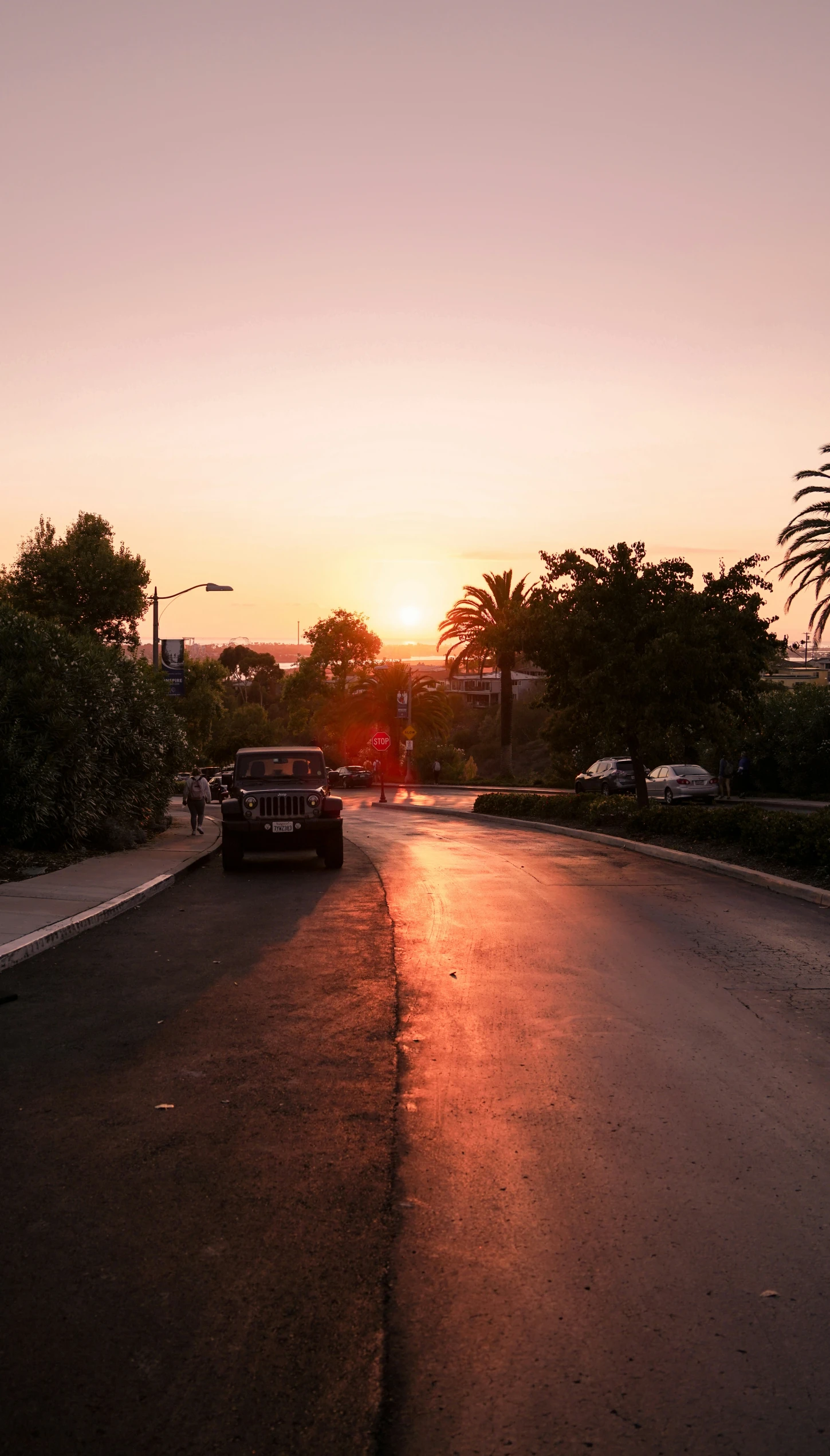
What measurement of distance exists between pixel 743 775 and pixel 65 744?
29201mm

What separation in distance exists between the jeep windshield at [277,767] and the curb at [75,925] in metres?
2.72

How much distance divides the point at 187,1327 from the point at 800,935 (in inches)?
353

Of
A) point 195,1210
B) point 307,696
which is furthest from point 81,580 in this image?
point 307,696

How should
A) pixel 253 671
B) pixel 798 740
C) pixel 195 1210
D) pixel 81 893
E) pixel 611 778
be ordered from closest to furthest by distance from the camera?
1. pixel 195 1210
2. pixel 81 893
3. pixel 798 740
4. pixel 611 778
5. pixel 253 671

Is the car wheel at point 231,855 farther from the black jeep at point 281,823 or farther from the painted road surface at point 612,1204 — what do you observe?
the painted road surface at point 612,1204

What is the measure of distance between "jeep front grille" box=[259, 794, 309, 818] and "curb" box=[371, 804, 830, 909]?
6.25 metres

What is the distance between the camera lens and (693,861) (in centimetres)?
1825

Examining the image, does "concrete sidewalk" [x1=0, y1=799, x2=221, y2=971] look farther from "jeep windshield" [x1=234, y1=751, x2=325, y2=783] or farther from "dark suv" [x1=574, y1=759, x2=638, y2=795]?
"dark suv" [x1=574, y1=759, x2=638, y2=795]

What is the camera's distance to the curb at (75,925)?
33.7 ft

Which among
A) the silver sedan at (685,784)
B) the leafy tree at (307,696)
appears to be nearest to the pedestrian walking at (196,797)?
the silver sedan at (685,784)

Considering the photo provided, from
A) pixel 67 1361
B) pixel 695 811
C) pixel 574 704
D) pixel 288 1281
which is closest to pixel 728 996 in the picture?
pixel 288 1281

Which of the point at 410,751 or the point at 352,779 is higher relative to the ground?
the point at 410,751

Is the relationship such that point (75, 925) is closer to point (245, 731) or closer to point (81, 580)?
point (81, 580)

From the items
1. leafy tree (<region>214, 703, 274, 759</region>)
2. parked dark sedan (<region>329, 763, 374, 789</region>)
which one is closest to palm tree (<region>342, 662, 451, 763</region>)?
parked dark sedan (<region>329, 763, 374, 789</region>)
